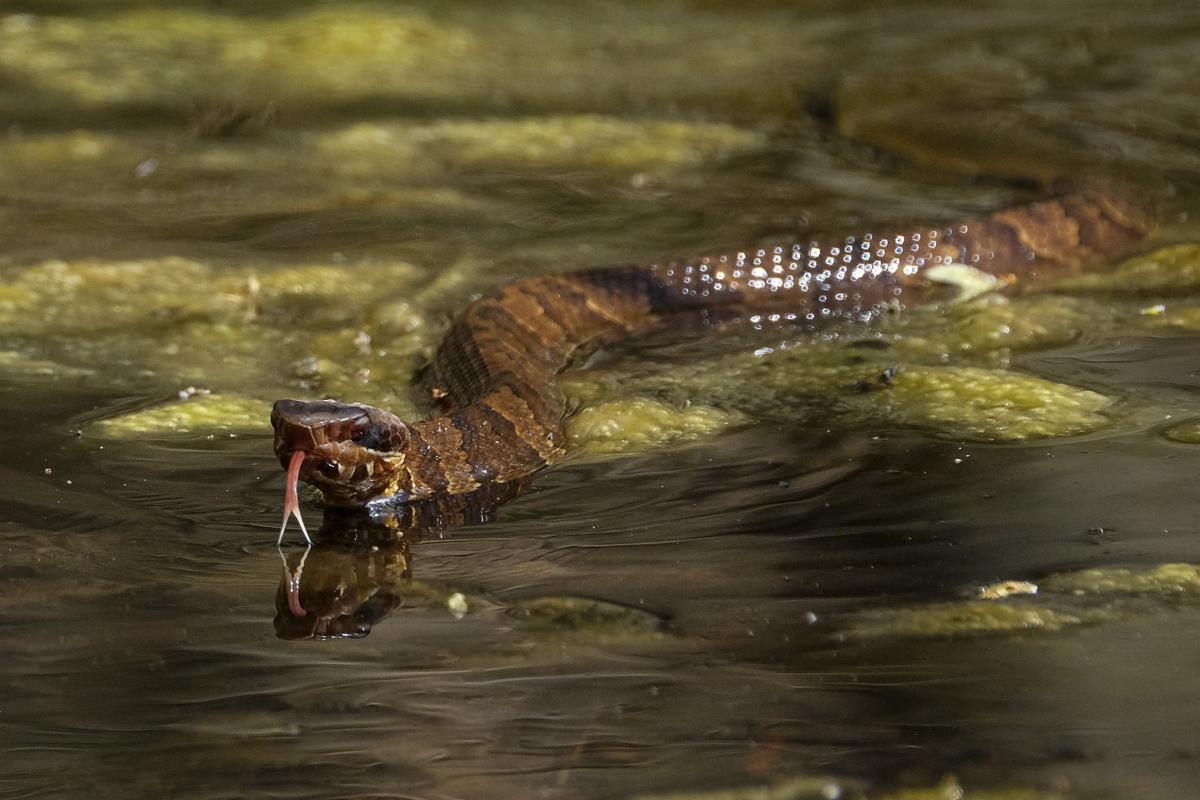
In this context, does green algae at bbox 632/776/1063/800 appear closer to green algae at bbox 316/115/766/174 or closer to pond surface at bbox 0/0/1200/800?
pond surface at bbox 0/0/1200/800

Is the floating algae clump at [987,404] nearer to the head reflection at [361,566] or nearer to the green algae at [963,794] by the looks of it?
the head reflection at [361,566]

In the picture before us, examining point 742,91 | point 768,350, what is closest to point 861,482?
point 768,350

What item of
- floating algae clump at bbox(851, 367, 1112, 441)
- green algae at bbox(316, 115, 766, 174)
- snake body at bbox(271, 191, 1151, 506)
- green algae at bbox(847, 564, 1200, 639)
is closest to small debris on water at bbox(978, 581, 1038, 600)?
green algae at bbox(847, 564, 1200, 639)

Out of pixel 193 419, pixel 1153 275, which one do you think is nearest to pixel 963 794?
pixel 193 419

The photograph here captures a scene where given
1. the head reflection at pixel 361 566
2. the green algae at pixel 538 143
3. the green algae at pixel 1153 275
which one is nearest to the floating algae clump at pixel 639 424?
the head reflection at pixel 361 566

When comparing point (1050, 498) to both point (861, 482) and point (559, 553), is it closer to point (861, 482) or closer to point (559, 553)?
point (861, 482)

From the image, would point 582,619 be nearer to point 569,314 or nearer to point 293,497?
point 293,497

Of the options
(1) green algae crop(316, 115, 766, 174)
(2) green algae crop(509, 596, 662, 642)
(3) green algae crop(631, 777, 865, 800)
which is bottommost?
(1) green algae crop(316, 115, 766, 174)
